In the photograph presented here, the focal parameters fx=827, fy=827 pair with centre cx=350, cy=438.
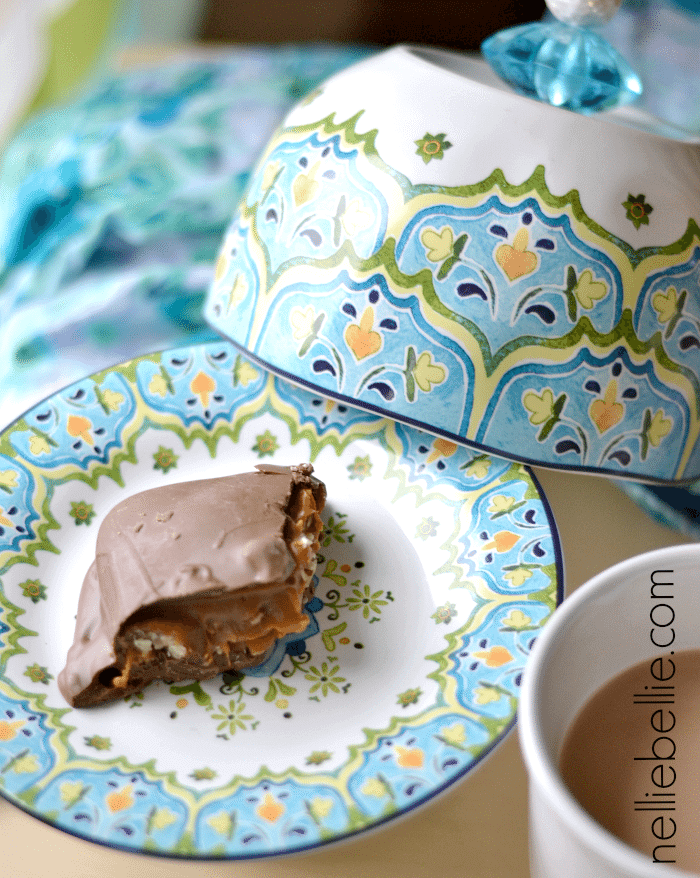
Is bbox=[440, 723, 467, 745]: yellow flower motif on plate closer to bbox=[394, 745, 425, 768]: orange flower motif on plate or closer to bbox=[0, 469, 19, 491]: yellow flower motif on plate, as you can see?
bbox=[394, 745, 425, 768]: orange flower motif on plate

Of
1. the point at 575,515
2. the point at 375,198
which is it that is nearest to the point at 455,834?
the point at 575,515

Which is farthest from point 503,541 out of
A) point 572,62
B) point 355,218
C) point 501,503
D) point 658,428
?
point 572,62

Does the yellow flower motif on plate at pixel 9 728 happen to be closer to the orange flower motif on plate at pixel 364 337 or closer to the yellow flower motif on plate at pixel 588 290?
the orange flower motif on plate at pixel 364 337

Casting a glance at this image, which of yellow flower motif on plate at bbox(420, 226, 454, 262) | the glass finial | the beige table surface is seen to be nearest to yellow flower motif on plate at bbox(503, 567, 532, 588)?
the beige table surface

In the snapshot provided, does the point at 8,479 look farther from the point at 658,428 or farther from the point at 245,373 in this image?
the point at 658,428

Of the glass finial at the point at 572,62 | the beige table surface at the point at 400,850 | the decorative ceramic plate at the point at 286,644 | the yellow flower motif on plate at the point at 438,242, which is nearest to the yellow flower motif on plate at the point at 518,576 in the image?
the decorative ceramic plate at the point at 286,644

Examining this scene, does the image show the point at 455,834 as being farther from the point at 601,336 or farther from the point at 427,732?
the point at 601,336

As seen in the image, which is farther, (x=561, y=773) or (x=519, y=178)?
(x=519, y=178)
